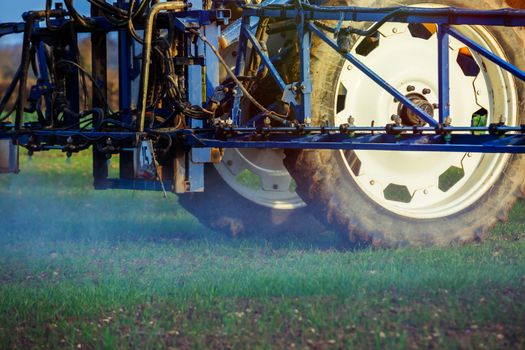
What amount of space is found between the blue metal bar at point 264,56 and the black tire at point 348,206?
468 mm

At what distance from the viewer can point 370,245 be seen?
6.87m

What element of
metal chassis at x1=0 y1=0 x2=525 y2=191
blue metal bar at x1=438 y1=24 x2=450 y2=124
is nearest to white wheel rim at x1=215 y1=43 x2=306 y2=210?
metal chassis at x1=0 y1=0 x2=525 y2=191

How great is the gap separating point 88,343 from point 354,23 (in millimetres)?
3359

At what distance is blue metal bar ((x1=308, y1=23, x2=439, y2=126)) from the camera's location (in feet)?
19.9

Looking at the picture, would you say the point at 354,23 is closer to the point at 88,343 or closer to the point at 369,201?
the point at 369,201

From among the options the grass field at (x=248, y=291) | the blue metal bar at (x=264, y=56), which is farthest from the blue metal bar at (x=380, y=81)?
the grass field at (x=248, y=291)

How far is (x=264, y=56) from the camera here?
651cm

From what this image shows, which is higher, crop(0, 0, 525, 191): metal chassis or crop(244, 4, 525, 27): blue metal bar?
crop(244, 4, 525, 27): blue metal bar

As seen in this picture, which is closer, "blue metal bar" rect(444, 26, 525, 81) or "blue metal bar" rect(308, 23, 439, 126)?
"blue metal bar" rect(444, 26, 525, 81)

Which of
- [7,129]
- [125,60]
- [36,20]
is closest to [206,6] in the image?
[125,60]

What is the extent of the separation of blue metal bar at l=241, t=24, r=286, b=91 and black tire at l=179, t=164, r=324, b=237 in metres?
1.30

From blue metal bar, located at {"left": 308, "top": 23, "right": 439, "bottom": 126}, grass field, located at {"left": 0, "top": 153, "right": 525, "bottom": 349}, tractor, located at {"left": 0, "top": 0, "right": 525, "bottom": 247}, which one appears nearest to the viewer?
grass field, located at {"left": 0, "top": 153, "right": 525, "bottom": 349}

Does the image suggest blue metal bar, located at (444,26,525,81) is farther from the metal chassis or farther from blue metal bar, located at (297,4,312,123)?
blue metal bar, located at (297,4,312,123)

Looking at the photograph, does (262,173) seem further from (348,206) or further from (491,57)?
(491,57)
